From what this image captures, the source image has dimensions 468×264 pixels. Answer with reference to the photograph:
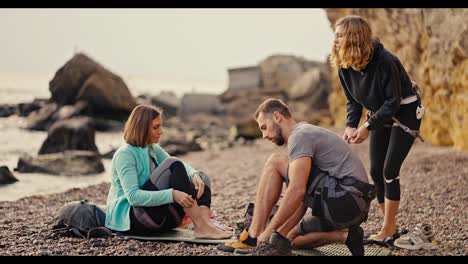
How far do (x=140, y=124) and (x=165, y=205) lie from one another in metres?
0.59

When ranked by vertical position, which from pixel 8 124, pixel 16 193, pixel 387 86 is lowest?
pixel 8 124

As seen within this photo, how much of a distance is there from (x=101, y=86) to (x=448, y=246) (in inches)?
677

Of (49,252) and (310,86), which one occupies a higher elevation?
(49,252)

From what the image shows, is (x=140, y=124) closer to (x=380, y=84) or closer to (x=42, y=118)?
(x=380, y=84)

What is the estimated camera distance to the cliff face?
9570 millimetres

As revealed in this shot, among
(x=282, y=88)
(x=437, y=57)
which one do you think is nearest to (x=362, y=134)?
(x=437, y=57)

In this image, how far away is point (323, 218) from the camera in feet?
14.1

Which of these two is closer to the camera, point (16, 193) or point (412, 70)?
point (16, 193)

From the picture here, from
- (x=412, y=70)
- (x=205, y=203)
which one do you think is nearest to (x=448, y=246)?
(x=205, y=203)

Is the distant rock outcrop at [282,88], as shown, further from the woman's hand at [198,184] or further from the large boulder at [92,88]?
the woman's hand at [198,184]

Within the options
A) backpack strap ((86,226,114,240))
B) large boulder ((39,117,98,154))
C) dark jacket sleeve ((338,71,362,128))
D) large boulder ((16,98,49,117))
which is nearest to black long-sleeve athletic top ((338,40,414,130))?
dark jacket sleeve ((338,71,362,128))

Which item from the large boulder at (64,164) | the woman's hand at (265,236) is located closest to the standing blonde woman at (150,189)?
the woman's hand at (265,236)

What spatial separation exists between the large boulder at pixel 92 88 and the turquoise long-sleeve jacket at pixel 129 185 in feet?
53.2

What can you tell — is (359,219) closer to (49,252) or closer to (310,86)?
(49,252)
